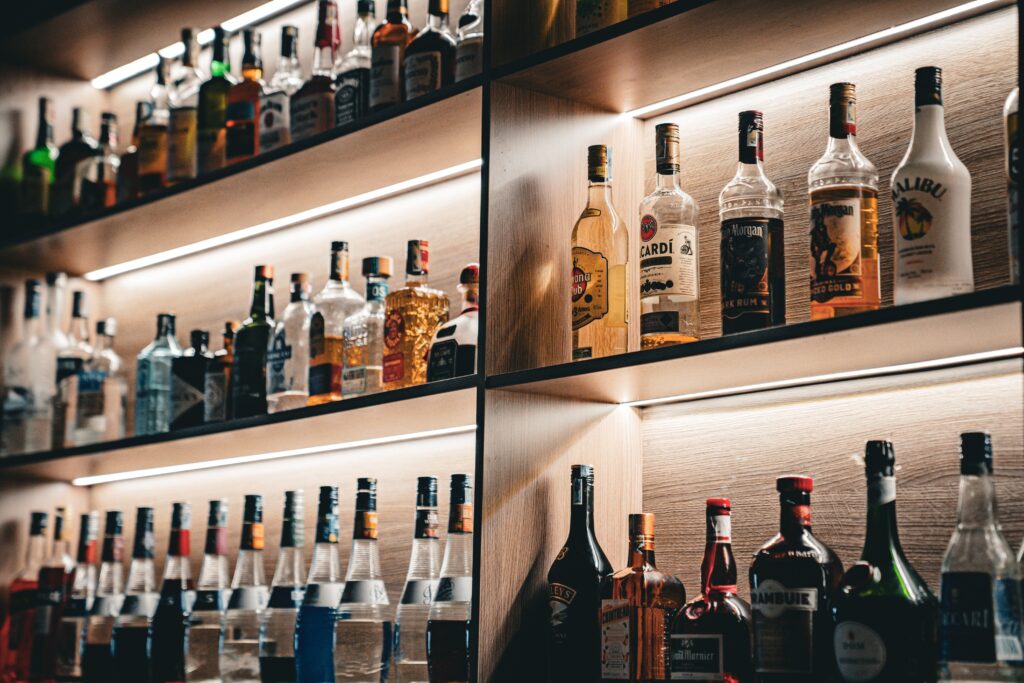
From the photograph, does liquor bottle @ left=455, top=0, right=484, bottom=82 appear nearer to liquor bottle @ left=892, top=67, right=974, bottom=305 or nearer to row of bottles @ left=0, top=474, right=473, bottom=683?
row of bottles @ left=0, top=474, right=473, bottom=683

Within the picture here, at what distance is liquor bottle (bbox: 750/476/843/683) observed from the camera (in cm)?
149

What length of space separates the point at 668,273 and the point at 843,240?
0.27 metres

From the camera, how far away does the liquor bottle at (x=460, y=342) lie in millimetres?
1971

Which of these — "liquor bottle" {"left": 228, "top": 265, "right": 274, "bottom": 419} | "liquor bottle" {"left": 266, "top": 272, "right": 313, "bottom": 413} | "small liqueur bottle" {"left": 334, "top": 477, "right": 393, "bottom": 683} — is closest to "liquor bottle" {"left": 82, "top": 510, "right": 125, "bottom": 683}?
"liquor bottle" {"left": 228, "top": 265, "right": 274, "bottom": 419}

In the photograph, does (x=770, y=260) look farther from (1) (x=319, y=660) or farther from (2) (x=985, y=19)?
(1) (x=319, y=660)

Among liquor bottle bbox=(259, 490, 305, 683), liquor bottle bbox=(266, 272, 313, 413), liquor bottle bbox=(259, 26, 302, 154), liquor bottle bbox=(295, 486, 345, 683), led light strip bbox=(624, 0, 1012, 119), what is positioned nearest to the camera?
led light strip bbox=(624, 0, 1012, 119)

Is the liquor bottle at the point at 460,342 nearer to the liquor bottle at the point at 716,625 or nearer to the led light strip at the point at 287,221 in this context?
the led light strip at the point at 287,221

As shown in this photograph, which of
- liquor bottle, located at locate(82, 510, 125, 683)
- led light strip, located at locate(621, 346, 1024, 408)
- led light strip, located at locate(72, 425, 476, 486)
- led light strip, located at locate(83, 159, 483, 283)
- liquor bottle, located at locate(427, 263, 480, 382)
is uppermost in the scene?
led light strip, located at locate(83, 159, 483, 283)

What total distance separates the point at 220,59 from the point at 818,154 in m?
1.33

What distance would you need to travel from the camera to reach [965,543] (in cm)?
145

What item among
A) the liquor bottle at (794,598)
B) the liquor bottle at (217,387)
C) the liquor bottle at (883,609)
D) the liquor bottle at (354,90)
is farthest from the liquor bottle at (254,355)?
the liquor bottle at (883,609)

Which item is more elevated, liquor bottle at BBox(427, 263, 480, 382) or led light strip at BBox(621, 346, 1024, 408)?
liquor bottle at BBox(427, 263, 480, 382)

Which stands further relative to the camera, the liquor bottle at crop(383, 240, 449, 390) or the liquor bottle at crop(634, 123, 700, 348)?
the liquor bottle at crop(383, 240, 449, 390)

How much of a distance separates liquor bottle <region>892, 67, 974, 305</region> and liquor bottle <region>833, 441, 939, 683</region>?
21cm
